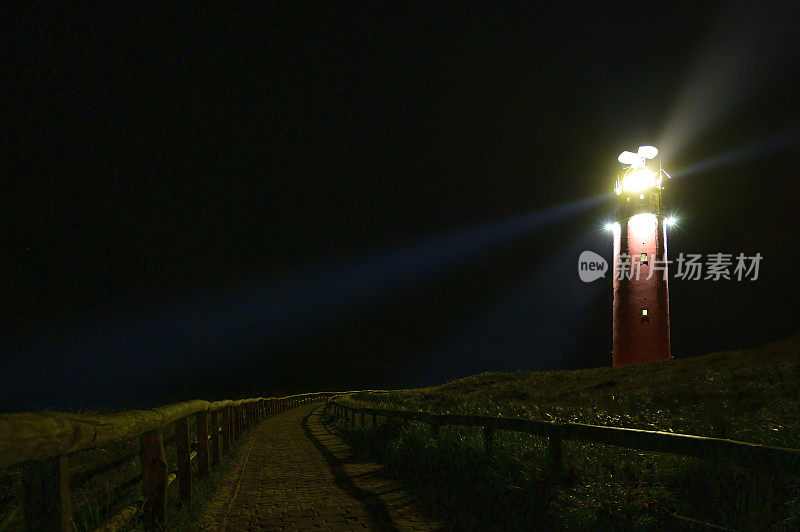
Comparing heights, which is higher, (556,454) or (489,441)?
(556,454)

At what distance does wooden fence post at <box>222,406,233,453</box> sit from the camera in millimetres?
10547

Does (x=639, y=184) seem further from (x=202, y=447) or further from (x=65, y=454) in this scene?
(x=65, y=454)

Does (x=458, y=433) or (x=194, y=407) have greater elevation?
(x=194, y=407)

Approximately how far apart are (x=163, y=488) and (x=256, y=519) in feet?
5.23

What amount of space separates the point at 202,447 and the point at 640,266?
127ft

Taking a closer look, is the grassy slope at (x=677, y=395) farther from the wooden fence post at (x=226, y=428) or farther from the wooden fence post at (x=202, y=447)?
the wooden fence post at (x=202, y=447)

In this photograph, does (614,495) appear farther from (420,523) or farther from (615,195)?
(615,195)

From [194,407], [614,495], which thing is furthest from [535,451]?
[194,407]

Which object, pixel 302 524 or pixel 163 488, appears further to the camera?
pixel 302 524

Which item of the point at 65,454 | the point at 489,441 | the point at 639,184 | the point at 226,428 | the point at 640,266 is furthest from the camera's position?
the point at 639,184

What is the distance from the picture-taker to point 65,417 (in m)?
2.76

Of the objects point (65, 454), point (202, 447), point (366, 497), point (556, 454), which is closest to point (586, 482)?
→ point (556, 454)

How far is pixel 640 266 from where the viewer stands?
40375 mm

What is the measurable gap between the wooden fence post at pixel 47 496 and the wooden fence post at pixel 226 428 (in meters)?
7.75
